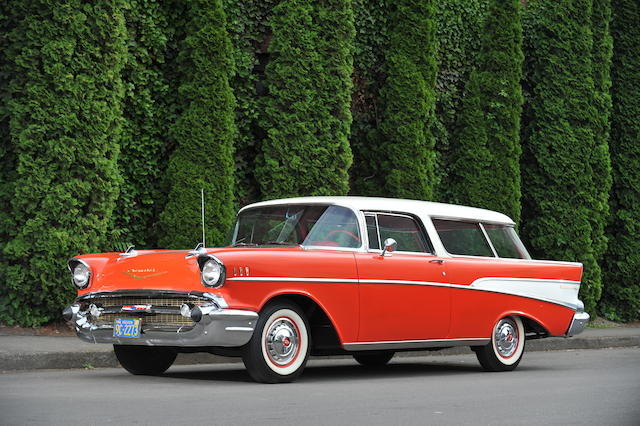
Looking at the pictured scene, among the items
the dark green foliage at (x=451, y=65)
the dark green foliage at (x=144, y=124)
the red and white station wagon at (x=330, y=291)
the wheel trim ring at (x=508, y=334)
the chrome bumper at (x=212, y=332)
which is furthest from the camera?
the dark green foliage at (x=451, y=65)

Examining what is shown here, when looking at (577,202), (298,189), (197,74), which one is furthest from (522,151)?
(197,74)

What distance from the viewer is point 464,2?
64.4 feet

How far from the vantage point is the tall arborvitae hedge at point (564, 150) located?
19375 mm

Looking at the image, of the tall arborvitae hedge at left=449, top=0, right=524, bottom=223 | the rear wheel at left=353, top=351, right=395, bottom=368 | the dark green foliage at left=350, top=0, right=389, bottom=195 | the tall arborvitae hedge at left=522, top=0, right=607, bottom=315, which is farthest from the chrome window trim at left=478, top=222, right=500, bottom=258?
the tall arborvitae hedge at left=522, top=0, right=607, bottom=315

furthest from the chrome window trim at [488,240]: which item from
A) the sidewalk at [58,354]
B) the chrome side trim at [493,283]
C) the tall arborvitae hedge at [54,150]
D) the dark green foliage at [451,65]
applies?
the dark green foliage at [451,65]

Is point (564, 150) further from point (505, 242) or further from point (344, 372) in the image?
point (344, 372)

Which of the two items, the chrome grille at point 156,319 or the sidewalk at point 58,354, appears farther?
the sidewalk at point 58,354

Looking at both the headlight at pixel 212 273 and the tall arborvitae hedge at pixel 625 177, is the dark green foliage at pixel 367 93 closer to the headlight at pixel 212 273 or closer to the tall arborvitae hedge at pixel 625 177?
the tall arborvitae hedge at pixel 625 177

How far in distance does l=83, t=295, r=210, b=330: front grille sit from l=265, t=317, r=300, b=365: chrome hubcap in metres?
0.70

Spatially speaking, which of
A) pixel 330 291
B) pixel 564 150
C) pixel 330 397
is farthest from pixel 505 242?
pixel 564 150

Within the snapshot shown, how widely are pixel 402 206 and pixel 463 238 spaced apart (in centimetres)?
95

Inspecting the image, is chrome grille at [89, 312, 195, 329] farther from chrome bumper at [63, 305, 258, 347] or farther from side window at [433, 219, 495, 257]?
side window at [433, 219, 495, 257]

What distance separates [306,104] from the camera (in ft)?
51.7

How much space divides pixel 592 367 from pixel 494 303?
1.61 meters
